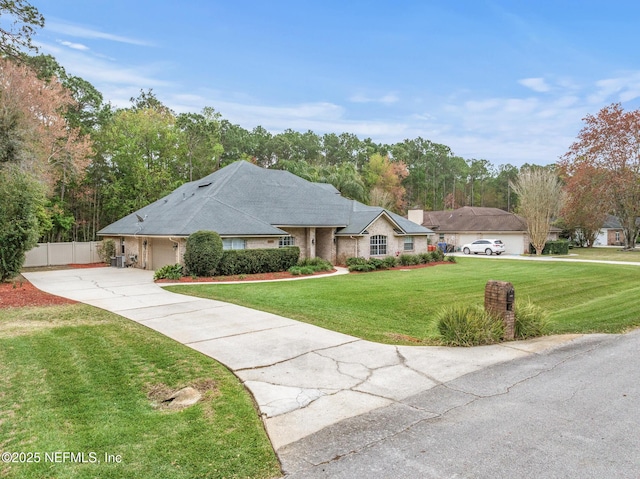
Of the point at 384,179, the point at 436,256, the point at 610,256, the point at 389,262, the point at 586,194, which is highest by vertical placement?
the point at 384,179

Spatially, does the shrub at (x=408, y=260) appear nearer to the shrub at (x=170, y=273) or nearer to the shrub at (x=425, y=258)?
the shrub at (x=425, y=258)

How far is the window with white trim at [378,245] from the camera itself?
24734 mm

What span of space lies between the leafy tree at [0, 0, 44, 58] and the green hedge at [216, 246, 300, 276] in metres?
10.2

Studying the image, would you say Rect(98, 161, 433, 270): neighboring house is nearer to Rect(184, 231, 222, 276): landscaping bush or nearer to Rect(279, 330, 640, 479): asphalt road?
Rect(184, 231, 222, 276): landscaping bush

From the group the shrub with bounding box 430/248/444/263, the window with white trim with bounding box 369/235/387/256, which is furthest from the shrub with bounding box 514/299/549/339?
the shrub with bounding box 430/248/444/263

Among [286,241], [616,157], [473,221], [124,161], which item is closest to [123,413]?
[286,241]

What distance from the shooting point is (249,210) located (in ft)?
75.5

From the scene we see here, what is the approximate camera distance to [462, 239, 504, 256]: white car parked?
34.7 meters

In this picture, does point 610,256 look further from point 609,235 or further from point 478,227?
point 609,235

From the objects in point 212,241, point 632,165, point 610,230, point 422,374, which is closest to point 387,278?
point 212,241

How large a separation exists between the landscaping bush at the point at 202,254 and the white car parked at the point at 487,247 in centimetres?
2533

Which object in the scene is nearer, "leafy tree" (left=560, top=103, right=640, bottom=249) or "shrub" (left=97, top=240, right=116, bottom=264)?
"shrub" (left=97, top=240, right=116, bottom=264)

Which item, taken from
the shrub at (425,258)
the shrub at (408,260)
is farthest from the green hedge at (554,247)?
the shrub at (408,260)

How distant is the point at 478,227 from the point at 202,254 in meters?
29.1
